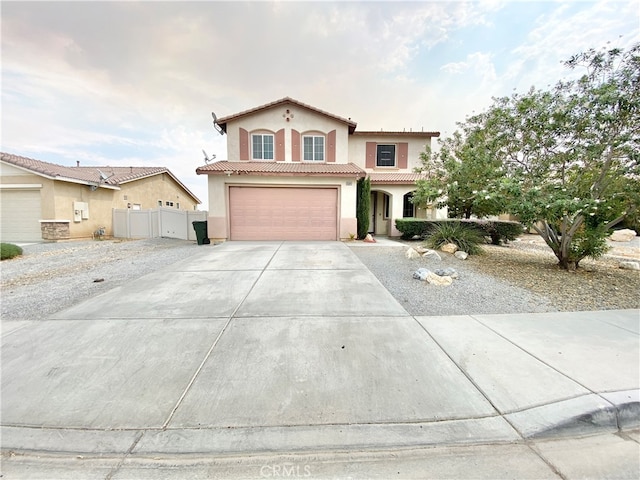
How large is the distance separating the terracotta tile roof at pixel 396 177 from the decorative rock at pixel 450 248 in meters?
5.80

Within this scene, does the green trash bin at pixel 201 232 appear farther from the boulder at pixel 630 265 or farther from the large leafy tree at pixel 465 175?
the boulder at pixel 630 265

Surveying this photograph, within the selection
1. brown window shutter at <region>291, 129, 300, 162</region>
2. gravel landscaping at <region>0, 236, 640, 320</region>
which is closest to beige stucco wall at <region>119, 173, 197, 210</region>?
gravel landscaping at <region>0, 236, 640, 320</region>

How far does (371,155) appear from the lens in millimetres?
15875

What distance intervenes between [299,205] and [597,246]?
10.1 metres

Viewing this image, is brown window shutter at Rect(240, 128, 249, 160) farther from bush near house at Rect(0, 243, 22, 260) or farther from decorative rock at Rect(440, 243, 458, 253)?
decorative rock at Rect(440, 243, 458, 253)

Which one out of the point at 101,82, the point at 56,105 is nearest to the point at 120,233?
the point at 56,105

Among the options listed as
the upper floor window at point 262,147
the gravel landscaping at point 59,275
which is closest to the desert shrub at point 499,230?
the upper floor window at point 262,147

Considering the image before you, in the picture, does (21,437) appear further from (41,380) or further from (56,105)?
(56,105)

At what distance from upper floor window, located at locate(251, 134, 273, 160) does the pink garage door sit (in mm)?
2327

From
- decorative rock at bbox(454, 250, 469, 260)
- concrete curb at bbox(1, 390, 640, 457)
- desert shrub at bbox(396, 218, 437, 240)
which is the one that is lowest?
concrete curb at bbox(1, 390, 640, 457)

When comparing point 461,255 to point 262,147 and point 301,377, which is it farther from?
point 262,147

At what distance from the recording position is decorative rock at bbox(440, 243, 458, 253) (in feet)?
30.2

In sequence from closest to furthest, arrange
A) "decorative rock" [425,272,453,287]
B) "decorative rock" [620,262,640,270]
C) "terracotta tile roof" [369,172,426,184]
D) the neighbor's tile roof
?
"decorative rock" [425,272,453,287] < "decorative rock" [620,262,640,270] < the neighbor's tile roof < "terracotta tile roof" [369,172,426,184]

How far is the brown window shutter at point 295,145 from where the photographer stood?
1361 cm
